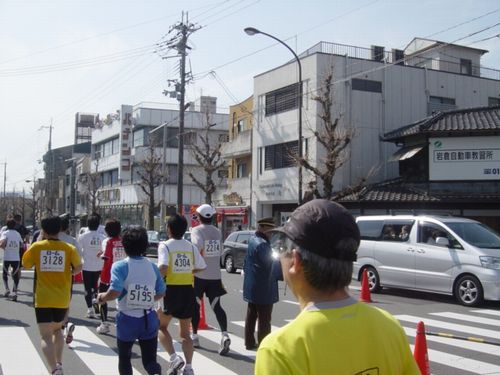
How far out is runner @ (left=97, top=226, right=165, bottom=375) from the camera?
4.98 metres

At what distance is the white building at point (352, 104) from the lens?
1119 inches

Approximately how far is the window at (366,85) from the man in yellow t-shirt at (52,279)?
24103mm

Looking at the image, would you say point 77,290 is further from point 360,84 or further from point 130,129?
point 130,129

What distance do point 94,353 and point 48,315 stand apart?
1.60 metres

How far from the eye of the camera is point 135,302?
506cm

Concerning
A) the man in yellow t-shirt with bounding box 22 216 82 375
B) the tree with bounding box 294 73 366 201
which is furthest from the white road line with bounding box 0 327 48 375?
the tree with bounding box 294 73 366 201

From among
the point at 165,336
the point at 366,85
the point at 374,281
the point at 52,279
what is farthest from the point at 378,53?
the point at 52,279

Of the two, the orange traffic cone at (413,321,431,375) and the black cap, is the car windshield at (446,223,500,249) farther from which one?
the black cap

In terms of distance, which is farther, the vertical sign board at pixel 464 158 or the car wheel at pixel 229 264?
the vertical sign board at pixel 464 158

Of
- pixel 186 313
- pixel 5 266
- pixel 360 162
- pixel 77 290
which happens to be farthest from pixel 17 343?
pixel 360 162

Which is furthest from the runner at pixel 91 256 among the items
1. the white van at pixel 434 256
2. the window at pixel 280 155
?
the window at pixel 280 155

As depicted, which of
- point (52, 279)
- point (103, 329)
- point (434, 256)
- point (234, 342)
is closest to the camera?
point (52, 279)

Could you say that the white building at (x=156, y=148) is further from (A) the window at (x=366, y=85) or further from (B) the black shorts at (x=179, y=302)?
(B) the black shorts at (x=179, y=302)

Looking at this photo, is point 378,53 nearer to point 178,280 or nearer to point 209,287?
point 209,287
